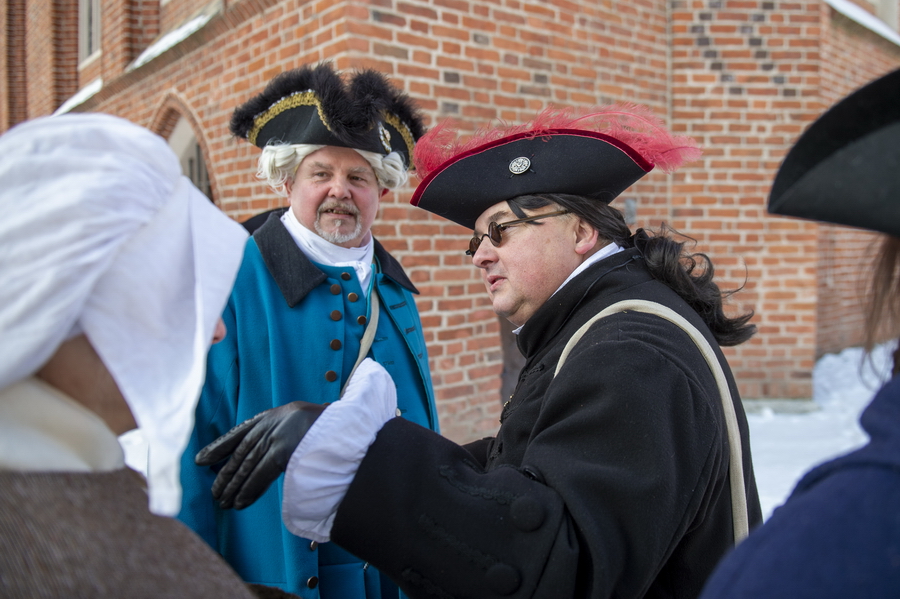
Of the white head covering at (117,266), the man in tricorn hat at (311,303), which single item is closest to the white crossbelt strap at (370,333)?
the man in tricorn hat at (311,303)

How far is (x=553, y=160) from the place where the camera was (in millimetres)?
1695

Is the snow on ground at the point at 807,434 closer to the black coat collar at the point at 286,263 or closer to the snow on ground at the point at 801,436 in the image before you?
the snow on ground at the point at 801,436

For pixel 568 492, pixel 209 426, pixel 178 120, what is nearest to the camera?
pixel 568 492

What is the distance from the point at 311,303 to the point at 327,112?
69cm

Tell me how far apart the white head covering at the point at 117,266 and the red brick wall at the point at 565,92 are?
2.64 metres

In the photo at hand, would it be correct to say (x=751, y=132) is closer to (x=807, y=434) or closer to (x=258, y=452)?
(x=807, y=434)

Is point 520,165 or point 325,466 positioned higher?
point 520,165

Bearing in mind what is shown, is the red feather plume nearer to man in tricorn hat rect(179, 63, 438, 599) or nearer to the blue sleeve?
man in tricorn hat rect(179, 63, 438, 599)

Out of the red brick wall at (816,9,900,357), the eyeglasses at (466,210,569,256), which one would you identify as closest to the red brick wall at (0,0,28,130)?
the eyeglasses at (466,210,569,256)

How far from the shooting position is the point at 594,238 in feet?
5.57

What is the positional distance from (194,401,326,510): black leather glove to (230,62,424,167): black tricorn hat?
50.0 inches

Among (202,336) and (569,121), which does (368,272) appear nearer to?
(569,121)

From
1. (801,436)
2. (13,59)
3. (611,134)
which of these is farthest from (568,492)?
(13,59)

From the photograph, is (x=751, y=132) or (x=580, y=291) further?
(x=751, y=132)
